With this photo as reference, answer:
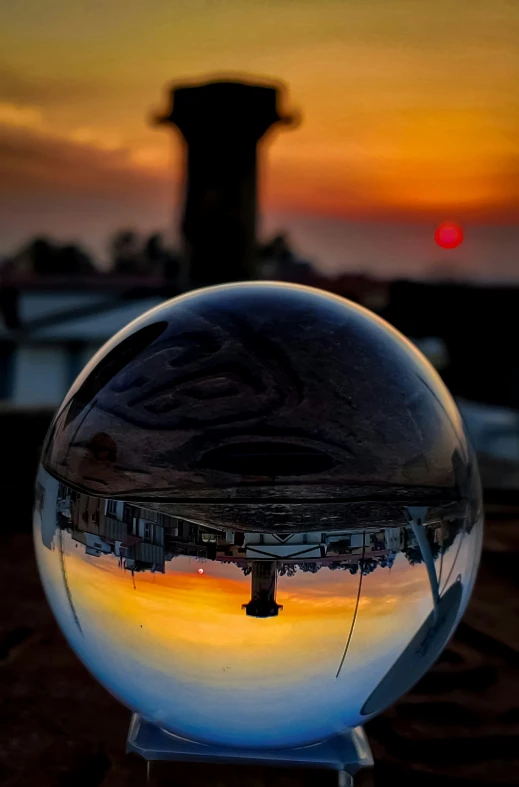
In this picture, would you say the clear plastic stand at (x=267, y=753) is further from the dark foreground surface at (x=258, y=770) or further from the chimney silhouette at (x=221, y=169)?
the chimney silhouette at (x=221, y=169)

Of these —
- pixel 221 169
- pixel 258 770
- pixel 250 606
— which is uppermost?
pixel 221 169

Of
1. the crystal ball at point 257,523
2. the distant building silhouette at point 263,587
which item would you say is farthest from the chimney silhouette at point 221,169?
the distant building silhouette at point 263,587

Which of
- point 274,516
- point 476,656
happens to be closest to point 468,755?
point 476,656

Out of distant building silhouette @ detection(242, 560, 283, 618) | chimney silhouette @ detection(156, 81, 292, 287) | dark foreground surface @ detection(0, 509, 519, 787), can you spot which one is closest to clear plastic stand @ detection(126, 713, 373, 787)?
dark foreground surface @ detection(0, 509, 519, 787)

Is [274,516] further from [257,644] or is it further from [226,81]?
[226,81]

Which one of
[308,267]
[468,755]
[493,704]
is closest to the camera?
[468,755]

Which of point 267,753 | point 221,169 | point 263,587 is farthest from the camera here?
point 221,169

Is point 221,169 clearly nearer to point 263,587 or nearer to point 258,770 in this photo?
point 258,770

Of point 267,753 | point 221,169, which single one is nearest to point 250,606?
point 267,753
